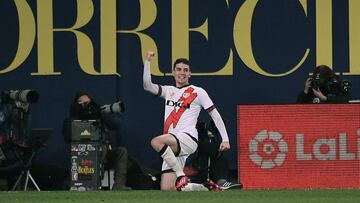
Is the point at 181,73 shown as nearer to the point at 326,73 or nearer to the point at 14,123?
the point at 326,73

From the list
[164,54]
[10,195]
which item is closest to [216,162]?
[164,54]

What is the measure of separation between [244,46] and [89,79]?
6.70 feet

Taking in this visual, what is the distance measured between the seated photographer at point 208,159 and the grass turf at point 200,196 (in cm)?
154

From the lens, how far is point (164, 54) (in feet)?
49.1

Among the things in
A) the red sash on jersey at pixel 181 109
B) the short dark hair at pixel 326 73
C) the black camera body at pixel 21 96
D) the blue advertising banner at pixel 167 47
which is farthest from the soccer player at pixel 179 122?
the blue advertising banner at pixel 167 47

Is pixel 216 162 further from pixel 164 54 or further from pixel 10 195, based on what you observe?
pixel 10 195

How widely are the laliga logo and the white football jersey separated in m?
0.63

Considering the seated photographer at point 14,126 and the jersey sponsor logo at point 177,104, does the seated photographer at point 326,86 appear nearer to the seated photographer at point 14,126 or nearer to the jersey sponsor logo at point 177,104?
the jersey sponsor logo at point 177,104

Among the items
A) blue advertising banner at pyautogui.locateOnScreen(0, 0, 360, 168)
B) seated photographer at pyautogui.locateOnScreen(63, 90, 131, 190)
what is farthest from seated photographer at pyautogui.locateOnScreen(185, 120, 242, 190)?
blue advertising banner at pyautogui.locateOnScreen(0, 0, 360, 168)

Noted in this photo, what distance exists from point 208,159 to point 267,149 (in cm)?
126

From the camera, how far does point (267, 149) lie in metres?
12.7

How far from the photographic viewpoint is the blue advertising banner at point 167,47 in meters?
14.9

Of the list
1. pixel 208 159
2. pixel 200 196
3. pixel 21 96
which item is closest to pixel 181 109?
pixel 208 159

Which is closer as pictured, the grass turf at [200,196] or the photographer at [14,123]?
the grass turf at [200,196]
